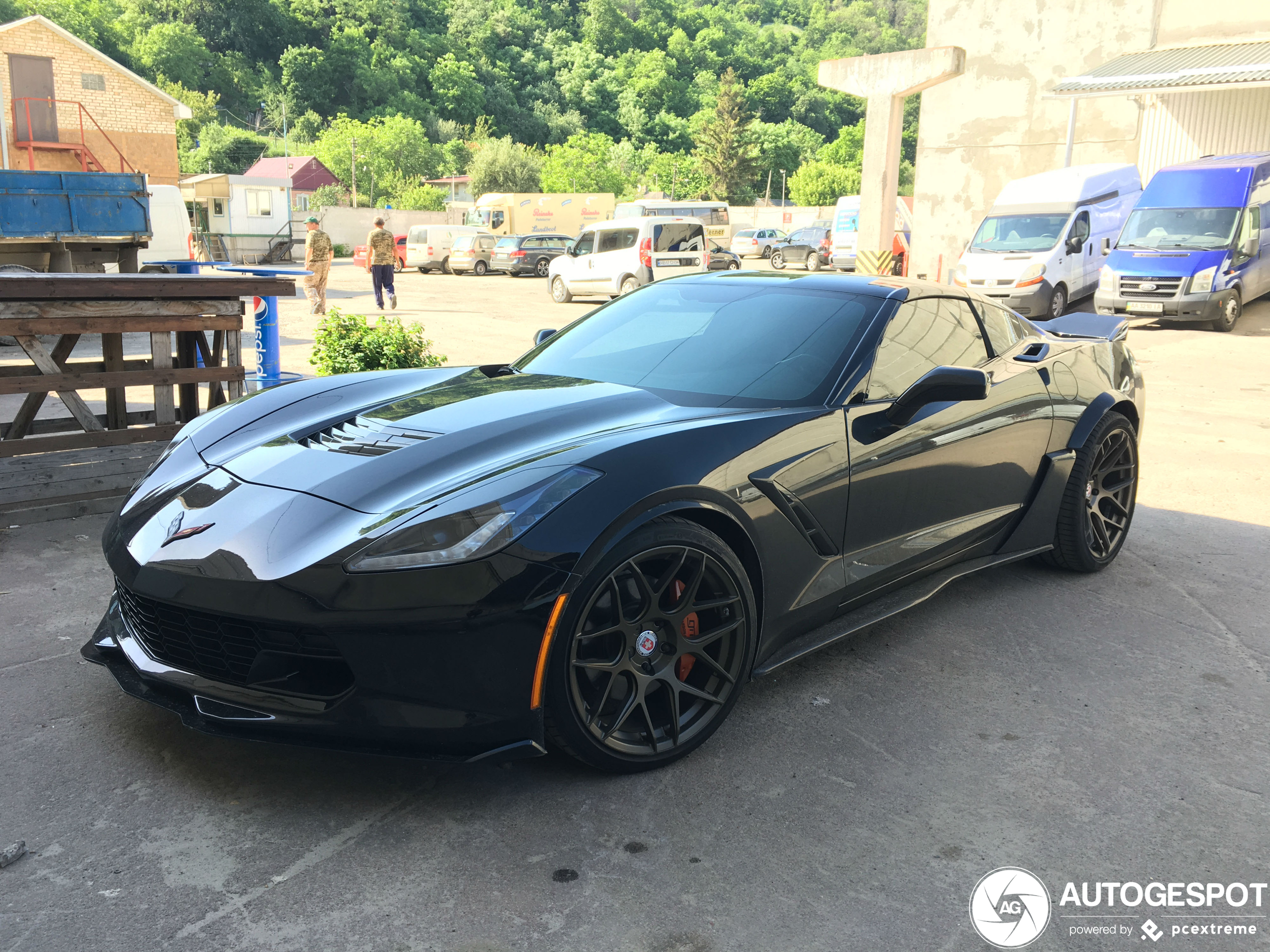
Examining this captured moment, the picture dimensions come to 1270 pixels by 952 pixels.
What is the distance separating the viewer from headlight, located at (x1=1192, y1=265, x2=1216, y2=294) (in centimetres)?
1575

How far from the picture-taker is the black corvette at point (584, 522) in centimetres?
240

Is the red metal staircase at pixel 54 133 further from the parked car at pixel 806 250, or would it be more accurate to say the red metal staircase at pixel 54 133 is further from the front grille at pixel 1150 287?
the front grille at pixel 1150 287

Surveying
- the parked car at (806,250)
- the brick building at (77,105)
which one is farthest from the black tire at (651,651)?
the brick building at (77,105)

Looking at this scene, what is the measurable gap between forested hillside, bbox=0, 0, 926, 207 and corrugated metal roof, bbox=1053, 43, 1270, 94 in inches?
2140

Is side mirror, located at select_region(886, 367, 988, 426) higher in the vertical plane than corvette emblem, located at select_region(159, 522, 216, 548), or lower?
higher

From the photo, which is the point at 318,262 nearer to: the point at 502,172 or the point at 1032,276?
the point at 1032,276

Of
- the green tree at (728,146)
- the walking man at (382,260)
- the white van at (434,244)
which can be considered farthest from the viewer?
the green tree at (728,146)

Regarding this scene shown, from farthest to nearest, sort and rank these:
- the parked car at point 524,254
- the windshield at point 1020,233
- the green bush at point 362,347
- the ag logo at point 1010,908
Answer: the parked car at point 524,254 < the windshield at point 1020,233 < the green bush at point 362,347 < the ag logo at point 1010,908

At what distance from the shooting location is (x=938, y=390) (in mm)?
3367

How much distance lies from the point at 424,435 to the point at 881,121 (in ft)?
72.2

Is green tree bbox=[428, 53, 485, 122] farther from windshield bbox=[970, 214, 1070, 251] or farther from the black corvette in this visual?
the black corvette

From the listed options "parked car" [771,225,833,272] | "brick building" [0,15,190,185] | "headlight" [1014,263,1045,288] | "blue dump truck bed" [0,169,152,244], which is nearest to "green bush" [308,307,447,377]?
"blue dump truck bed" [0,169,152,244]

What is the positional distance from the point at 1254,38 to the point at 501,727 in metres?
25.0

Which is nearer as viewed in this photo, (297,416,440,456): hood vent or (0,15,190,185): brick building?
(297,416,440,456): hood vent
